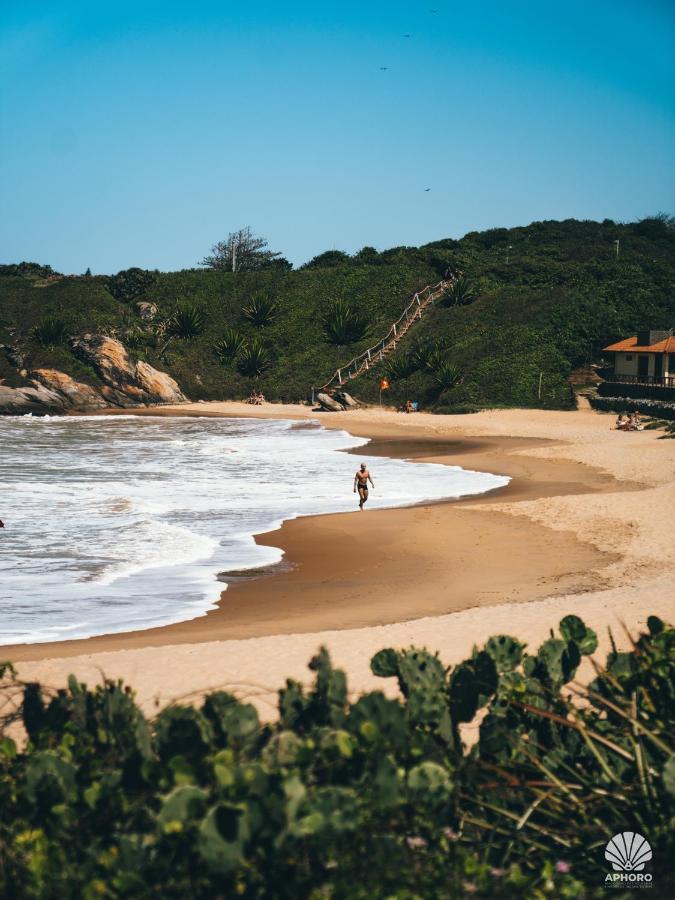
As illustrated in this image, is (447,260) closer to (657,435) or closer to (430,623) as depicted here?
(657,435)

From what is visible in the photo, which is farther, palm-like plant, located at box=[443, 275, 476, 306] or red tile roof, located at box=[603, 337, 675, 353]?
palm-like plant, located at box=[443, 275, 476, 306]

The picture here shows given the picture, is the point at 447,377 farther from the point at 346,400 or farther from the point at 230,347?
the point at 230,347

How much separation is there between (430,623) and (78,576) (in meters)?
6.35

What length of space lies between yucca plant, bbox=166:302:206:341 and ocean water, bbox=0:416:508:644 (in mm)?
25581

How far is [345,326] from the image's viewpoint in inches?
2459

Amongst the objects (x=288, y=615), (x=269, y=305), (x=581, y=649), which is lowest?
(x=288, y=615)

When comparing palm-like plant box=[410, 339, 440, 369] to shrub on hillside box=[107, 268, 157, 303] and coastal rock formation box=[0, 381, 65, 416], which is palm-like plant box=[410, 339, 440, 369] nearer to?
coastal rock formation box=[0, 381, 65, 416]

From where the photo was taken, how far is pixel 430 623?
1144 cm

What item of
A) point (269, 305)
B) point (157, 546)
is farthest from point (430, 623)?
point (269, 305)

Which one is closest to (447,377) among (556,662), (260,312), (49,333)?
(260,312)

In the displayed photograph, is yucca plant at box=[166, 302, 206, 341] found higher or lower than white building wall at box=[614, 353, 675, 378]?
higher

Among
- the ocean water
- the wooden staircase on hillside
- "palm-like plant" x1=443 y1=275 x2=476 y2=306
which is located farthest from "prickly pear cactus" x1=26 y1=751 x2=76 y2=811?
"palm-like plant" x1=443 y1=275 x2=476 y2=306

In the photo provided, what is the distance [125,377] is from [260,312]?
1320 centimetres

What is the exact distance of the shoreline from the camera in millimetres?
11797
